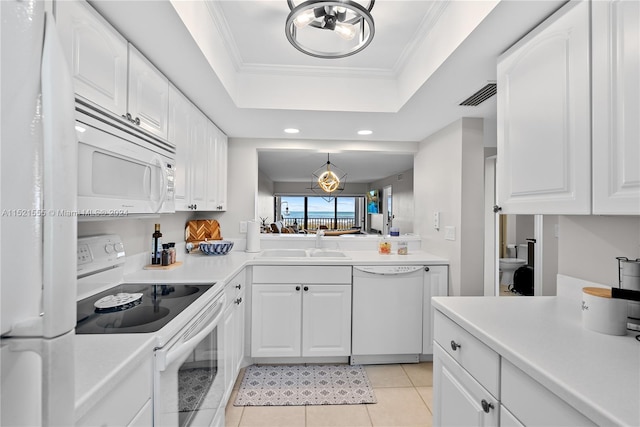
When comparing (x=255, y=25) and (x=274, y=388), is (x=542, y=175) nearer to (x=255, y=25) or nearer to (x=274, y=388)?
(x=255, y=25)

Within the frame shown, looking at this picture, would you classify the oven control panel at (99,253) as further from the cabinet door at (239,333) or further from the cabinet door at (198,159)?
the cabinet door at (239,333)

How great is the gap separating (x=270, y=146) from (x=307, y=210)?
7061 mm

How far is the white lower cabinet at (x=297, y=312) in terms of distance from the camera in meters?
2.40

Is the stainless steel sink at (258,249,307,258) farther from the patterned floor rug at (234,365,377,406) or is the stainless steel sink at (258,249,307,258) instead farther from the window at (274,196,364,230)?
the window at (274,196,364,230)

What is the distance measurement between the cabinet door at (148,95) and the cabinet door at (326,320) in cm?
158

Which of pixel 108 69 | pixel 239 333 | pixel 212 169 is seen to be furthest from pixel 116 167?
pixel 239 333

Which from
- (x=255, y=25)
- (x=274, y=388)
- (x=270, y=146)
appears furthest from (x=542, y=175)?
(x=270, y=146)

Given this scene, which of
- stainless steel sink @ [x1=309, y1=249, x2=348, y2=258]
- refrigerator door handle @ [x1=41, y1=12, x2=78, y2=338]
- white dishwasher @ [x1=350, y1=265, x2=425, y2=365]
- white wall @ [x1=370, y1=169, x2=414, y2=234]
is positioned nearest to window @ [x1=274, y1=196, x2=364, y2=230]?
white wall @ [x1=370, y1=169, x2=414, y2=234]

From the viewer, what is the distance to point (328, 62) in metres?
2.09

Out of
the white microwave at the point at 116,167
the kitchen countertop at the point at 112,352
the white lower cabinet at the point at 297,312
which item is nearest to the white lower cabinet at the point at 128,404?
the kitchen countertop at the point at 112,352

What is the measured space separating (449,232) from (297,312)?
148 cm

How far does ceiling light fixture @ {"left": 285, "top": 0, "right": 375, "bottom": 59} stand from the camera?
3.90 ft

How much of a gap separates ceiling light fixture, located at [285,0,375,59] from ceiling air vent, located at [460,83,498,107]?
85 cm

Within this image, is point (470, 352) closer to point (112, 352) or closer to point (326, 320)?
point (112, 352)
